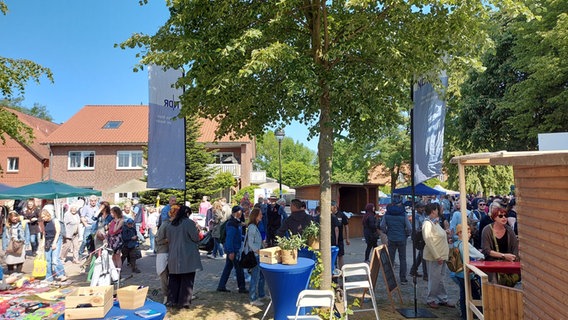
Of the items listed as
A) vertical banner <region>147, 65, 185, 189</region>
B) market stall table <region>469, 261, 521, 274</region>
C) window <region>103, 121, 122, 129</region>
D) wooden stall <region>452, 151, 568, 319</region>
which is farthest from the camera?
window <region>103, 121, 122, 129</region>

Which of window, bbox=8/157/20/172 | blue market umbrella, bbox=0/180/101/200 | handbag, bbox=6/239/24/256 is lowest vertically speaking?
handbag, bbox=6/239/24/256

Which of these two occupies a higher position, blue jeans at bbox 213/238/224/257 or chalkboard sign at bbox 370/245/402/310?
chalkboard sign at bbox 370/245/402/310

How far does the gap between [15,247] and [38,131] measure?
37424mm

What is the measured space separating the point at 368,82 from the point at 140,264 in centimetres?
922

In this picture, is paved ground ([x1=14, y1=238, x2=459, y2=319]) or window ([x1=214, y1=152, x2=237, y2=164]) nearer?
paved ground ([x1=14, y1=238, x2=459, y2=319])

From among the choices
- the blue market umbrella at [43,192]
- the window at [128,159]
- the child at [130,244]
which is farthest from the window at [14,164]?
the child at [130,244]

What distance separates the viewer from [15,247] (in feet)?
33.1

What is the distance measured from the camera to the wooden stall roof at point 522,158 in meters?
3.18

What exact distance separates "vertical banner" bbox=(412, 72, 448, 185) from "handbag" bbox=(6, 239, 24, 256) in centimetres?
981

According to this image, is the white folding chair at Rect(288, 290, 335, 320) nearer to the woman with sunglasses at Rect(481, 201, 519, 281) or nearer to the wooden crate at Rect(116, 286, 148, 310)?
the wooden crate at Rect(116, 286, 148, 310)

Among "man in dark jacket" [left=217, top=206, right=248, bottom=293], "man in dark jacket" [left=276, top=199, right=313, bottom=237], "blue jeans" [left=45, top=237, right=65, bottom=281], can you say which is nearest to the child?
"blue jeans" [left=45, top=237, right=65, bottom=281]

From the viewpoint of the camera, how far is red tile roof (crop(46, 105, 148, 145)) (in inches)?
1329

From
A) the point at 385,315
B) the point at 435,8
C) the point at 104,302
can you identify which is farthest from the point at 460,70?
the point at 104,302

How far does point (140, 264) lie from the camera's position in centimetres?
1170
